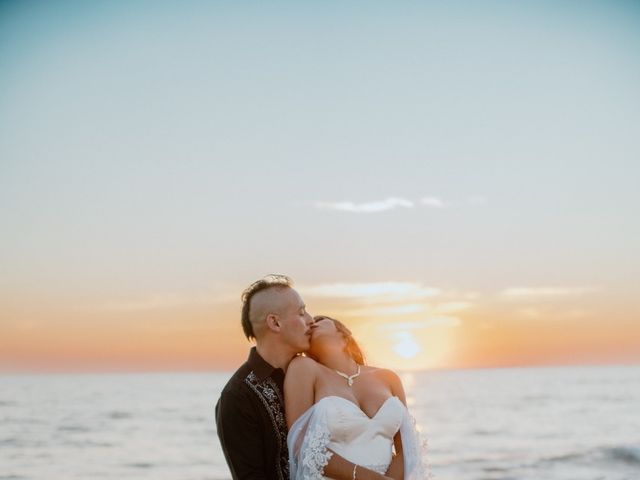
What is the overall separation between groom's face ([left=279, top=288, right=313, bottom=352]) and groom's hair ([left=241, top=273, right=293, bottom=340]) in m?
0.07

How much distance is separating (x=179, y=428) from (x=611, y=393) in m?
32.5

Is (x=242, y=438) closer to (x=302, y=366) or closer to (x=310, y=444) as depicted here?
(x=310, y=444)

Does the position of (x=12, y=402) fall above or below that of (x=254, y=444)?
above

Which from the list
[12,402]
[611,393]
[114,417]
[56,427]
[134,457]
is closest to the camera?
[134,457]

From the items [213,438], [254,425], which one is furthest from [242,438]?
[213,438]

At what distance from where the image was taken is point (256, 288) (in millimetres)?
5039

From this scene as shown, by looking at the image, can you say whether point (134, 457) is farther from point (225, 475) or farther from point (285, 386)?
point (285, 386)

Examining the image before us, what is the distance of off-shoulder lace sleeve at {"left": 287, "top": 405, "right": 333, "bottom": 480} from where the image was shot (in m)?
4.69

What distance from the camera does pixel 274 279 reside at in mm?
5047

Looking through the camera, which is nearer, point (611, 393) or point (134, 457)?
point (134, 457)

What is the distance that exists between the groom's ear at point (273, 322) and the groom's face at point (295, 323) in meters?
0.02

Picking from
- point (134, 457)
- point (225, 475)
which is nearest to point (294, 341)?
point (225, 475)

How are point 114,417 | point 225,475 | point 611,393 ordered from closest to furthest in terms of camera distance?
point 225,475 → point 114,417 → point 611,393

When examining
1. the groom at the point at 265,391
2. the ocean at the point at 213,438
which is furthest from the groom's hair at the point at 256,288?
the ocean at the point at 213,438
